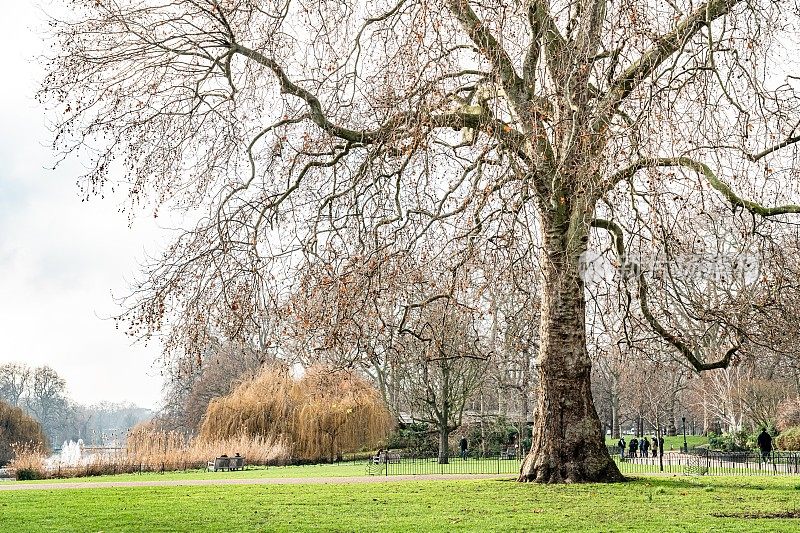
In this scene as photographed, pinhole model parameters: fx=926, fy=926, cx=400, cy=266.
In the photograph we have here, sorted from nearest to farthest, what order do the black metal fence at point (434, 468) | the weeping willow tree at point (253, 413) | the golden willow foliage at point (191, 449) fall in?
the black metal fence at point (434, 468)
the golden willow foliage at point (191, 449)
the weeping willow tree at point (253, 413)

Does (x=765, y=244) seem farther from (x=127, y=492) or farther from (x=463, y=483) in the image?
(x=127, y=492)

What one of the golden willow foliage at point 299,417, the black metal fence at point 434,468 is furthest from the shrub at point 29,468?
the black metal fence at point 434,468

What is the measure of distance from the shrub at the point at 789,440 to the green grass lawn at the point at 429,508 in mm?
21168

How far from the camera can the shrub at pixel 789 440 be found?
121 feet

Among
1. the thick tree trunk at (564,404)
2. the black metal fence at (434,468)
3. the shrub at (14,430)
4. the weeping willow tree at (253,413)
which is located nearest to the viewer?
the thick tree trunk at (564,404)

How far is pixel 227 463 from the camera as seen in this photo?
31438mm

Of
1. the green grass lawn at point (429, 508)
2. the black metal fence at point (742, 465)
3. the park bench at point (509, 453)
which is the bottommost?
the park bench at point (509, 453)

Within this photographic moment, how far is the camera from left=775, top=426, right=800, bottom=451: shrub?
3703cm

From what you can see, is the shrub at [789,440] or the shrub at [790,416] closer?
the shrub at [789,440]

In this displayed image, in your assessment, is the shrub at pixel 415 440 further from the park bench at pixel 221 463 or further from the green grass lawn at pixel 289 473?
the park bench at pixel 221 463

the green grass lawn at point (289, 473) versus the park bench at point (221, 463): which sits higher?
the park bench at point (221, 463)

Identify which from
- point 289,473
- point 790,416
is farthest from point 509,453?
point 289,473

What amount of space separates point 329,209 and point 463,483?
6407 mm

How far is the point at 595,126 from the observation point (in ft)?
39.8
